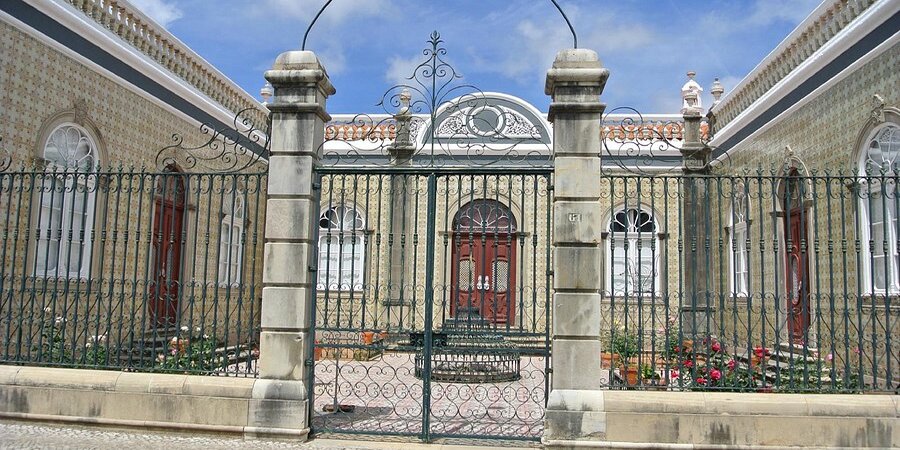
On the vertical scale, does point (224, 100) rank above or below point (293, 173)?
above

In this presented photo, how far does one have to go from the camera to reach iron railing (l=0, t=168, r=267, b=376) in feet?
18.9

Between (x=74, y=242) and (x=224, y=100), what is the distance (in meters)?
4.67

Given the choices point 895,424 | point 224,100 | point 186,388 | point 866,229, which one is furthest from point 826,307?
point 224,100

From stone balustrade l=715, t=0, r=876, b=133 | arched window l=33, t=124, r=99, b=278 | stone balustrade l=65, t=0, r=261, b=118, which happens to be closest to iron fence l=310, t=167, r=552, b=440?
stone balustrade l=65, t=0, r=261, b=118

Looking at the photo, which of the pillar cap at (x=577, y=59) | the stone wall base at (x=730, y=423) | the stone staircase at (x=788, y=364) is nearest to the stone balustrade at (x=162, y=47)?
the pillar cap at (x=577, y=59)

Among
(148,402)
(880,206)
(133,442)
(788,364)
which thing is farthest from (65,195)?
(880,206)

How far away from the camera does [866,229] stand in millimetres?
8219

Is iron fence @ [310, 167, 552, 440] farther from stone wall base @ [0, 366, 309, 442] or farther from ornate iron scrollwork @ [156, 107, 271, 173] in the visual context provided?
ornate iron scrollwork @ [156, 107, 271, 173]

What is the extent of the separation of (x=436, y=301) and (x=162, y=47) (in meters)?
6.56

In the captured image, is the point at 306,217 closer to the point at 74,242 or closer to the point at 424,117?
the point at 74,242

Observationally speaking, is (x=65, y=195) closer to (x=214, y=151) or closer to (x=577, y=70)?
(x=214, y=151)

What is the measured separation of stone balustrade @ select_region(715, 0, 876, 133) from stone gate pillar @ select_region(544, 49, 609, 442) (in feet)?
16.0

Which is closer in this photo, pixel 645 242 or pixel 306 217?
pixel 306 217

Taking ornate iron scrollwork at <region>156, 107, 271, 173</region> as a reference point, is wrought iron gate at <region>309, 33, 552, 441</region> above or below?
below
